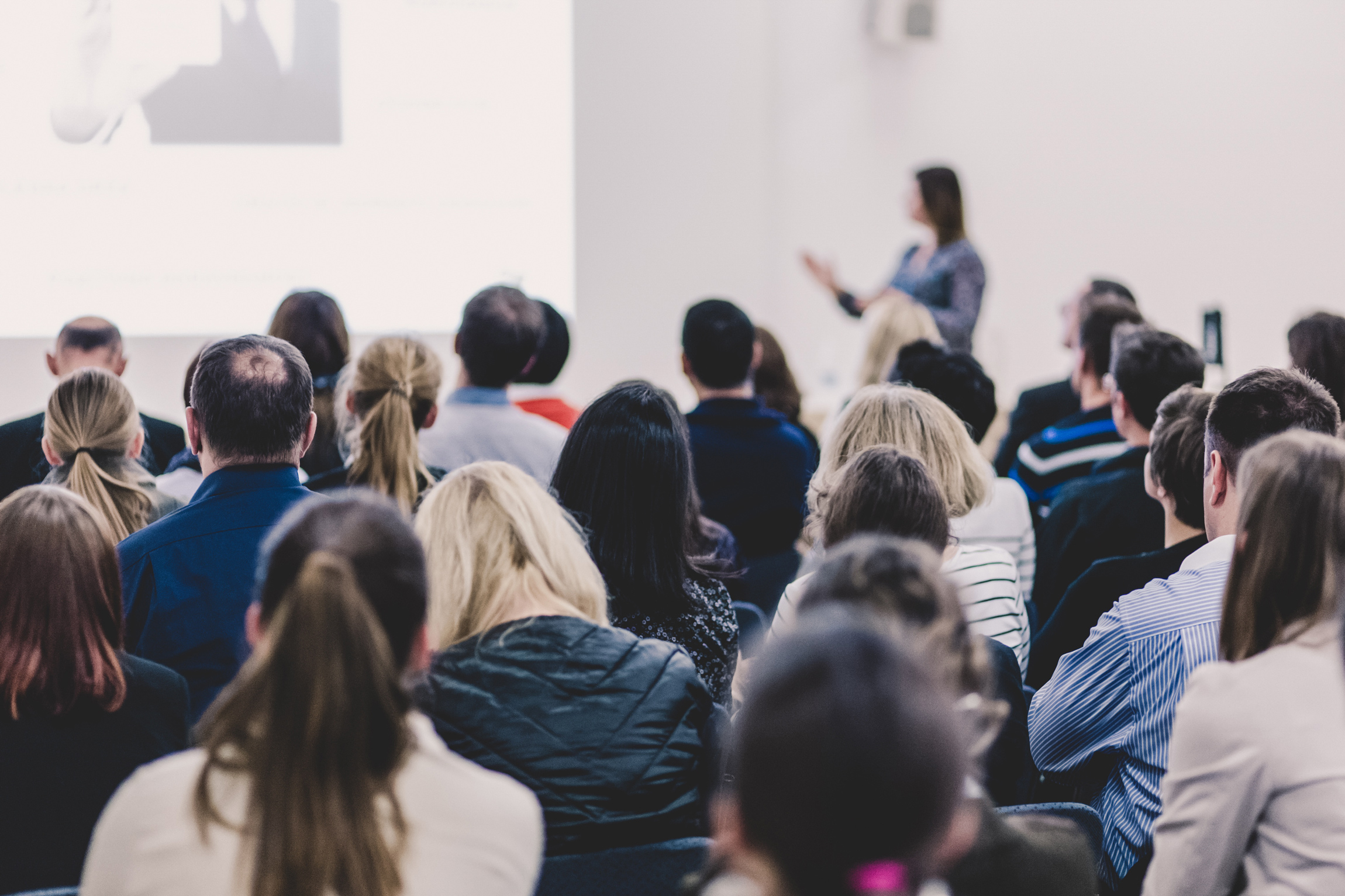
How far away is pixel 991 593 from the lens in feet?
6.68

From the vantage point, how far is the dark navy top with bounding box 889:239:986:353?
200 inches

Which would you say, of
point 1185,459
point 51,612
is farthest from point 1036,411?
point 51,612

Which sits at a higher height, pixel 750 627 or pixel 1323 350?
pixel 1323 350

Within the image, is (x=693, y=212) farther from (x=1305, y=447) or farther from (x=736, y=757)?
(x=736, y=757)

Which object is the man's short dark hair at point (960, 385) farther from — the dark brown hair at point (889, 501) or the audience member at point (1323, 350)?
the dark brown hair at point (889, 501)

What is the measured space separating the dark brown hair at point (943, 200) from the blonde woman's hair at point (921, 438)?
2.99m

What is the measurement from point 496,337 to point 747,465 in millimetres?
749

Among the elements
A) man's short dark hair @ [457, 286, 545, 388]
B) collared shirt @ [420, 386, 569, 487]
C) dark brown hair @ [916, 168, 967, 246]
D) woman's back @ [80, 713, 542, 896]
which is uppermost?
dark brown hair @ [916, 168, 967, 246]

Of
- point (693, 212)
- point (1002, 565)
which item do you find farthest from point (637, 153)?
point (1002, 565)

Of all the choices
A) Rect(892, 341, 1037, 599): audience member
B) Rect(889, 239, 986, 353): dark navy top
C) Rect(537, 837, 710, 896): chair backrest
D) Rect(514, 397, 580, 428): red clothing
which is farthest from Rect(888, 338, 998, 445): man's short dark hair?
Rect(889, 239, 986, 353): dark navy top

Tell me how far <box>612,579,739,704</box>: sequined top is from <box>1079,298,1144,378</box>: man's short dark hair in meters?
1.72

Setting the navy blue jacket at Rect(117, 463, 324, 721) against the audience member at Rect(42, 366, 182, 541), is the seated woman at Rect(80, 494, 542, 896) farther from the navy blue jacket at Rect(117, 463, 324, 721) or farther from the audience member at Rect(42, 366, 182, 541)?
the audience member at Rect(42, 366, 182, 541)

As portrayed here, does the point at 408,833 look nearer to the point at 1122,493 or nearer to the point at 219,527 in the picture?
the point at 219,527

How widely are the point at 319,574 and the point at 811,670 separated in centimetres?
46
